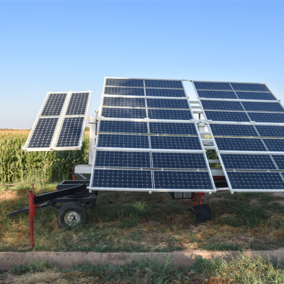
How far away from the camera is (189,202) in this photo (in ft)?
36.3

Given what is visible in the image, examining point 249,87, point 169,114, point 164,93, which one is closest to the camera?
point 169,114

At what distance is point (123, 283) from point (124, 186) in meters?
2.84

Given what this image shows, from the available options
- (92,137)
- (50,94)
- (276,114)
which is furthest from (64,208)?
(276,114)

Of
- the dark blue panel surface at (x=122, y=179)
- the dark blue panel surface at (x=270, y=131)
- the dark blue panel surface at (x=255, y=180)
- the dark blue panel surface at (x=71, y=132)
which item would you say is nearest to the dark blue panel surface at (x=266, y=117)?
the dark blue panel surface at (x=270, y=131)

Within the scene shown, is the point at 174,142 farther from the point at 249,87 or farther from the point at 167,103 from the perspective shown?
the point at 249,87

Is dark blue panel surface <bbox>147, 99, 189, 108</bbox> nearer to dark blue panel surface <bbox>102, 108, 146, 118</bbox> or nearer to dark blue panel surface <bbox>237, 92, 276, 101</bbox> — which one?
dark blue panel surface <bbox>102, 108, 146, 118</bbox>

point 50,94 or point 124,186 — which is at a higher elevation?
point 50,94

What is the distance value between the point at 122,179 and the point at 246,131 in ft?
18.7

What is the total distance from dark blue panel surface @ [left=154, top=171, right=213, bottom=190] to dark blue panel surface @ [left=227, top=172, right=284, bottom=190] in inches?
35.6

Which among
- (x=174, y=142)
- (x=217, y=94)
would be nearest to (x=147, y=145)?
(x=174, y=142)

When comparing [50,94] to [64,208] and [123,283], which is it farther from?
[123,283]

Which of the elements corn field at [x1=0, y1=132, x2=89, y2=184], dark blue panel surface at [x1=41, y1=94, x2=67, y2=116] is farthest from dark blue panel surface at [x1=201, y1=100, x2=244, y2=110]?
corn field at [x1=0, y1=132, x2=89, y2=184]

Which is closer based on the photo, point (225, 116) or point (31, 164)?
point (225, 116)

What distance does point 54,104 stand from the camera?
33.6ft
